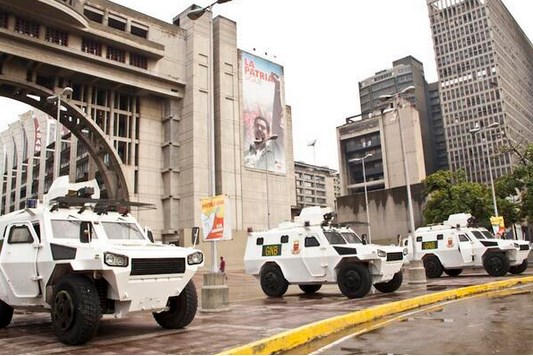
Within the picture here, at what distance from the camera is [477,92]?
4363 inches

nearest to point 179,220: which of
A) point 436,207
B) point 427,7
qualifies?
point 436,207

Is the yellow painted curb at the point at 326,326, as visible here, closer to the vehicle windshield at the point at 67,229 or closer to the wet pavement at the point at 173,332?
the wet pavement at the point at 173,332

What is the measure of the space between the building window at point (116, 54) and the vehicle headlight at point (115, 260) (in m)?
39.8

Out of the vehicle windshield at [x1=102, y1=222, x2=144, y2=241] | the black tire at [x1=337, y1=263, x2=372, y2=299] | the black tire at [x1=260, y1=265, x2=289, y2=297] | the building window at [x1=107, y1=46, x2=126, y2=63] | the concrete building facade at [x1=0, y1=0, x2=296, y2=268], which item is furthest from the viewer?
the building window at [x1=107, y1=46, x2=126, y2=63]

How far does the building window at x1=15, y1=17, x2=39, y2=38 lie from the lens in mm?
37031

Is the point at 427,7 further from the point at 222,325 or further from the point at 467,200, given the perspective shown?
the point at 222,325

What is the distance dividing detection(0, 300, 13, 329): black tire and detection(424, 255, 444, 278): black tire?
1713 cm

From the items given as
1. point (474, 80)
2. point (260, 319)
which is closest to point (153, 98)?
point (260, 319)

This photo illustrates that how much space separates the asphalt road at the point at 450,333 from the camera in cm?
594

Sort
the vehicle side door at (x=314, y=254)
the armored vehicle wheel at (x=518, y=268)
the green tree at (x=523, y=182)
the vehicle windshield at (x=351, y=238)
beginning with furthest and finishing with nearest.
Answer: the green tree at (x=523, y=182) < the armored vehicle wheel at (x=518, y=268) < the vehicle windshield at (x=351, y=238) < the vehicle side door at (x=314, y=254)

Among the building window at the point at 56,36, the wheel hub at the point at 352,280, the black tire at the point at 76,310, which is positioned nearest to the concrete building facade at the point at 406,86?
the building window at the point at 56,36

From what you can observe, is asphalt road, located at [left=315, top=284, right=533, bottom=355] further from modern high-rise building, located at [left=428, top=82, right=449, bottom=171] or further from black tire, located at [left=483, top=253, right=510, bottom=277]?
modern high-rise building, located at [left=428, top=82, right=449, bottom=171]

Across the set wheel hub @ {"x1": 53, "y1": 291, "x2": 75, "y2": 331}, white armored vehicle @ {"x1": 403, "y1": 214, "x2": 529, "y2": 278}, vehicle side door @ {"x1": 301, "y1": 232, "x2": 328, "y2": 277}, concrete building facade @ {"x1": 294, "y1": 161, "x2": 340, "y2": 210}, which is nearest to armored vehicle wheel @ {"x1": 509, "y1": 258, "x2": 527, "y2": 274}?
white armored vehicle @ {"x1": 403, "y1": 214, "x2": 529, "y2": 278}

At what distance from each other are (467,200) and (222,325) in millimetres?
33185
